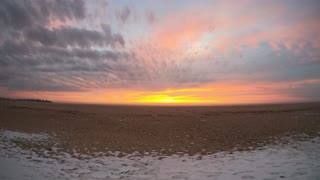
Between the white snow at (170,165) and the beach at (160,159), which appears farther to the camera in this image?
the beach at (160,159)

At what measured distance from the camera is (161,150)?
50.5ft

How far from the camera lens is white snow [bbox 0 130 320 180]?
980 centimetres

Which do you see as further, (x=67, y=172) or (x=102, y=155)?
(x=102, y=155)

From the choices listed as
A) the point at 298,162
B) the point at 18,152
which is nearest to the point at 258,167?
the point at 298,162

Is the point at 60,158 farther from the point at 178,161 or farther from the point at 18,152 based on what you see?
the point at 178,161

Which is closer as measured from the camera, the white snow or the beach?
the white snow

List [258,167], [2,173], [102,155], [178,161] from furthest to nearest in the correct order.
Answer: [102,155] → [178,161] → [258,167] → [2,173]

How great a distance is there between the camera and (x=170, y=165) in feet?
38.5

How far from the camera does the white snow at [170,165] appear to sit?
9797mm

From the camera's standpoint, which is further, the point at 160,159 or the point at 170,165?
the point at 160,159

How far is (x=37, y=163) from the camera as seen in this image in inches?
457

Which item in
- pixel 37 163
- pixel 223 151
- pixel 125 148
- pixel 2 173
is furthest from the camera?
pixel 125 148

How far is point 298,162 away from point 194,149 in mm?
6872

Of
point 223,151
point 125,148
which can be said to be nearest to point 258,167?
point 223,151
